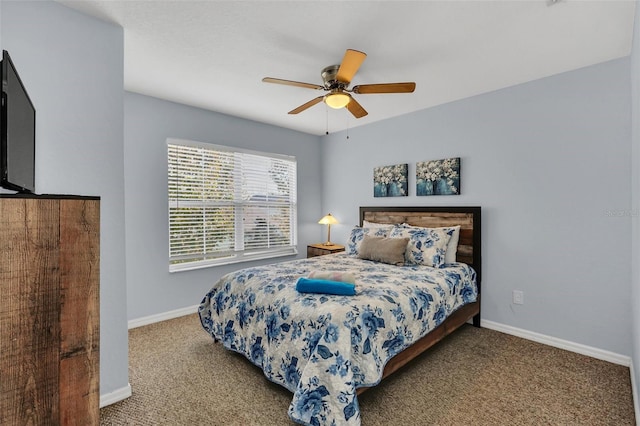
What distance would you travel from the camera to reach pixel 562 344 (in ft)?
9.01

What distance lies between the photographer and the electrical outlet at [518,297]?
300 centimetres

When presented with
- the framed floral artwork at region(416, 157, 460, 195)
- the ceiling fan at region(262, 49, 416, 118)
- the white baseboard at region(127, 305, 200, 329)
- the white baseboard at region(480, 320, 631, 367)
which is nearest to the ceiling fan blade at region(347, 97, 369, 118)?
the ceiling fan at region(262, 49, 416, 118)

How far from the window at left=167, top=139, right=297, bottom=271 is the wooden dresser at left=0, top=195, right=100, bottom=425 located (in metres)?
2.65

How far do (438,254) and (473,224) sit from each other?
56 centimetres

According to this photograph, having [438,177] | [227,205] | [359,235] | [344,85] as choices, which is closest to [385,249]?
[359,235]

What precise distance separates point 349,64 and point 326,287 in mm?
1539

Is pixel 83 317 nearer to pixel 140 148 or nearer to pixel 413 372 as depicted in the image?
pixel 413 372

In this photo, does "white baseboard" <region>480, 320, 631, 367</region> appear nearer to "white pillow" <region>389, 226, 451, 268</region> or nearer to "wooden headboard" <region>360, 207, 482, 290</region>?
"wooden headboard" <region>360, 207, 482, 290</region>

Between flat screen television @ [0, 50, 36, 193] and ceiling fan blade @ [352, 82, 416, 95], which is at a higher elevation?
ceiling fan blade @ [352, 82, 416, 95]

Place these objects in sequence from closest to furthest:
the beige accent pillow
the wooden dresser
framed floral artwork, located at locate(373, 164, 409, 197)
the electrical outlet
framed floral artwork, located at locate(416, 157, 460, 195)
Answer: the wooden dresser
the electrical outlet
the beige accent pillow
framed floral artwork, located at locate(416, 157, 460, 195)
framed floral artwork, located at locate(373, 164, 409, 197)

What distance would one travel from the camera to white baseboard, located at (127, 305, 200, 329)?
3245mm

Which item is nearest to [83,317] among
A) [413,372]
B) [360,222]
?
[413,372]

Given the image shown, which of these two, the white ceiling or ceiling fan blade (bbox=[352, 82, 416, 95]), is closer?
the white ceiling

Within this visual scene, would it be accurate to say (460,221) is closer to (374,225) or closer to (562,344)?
(374,225)
